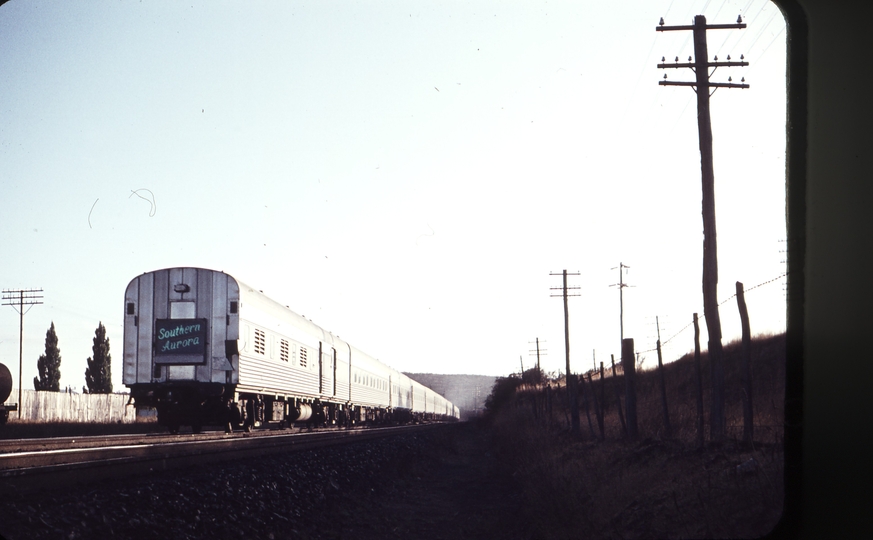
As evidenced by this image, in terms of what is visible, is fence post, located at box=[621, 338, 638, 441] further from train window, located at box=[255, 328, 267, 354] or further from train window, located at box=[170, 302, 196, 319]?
train window, located at box=[170, 302, 196, 319]

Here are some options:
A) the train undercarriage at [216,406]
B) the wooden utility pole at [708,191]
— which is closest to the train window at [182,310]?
the train undercarriage at [216,406]

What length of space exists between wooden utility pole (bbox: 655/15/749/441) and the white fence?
2710 cm

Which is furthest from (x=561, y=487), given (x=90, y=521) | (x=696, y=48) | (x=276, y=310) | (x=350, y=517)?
(x=276, y=310)

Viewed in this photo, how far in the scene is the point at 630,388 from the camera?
44.8 feet

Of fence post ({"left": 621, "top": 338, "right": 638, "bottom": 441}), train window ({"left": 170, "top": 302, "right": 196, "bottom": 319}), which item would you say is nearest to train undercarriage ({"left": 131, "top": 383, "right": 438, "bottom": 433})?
train window ({"left": 170, "top": 302, "right": 196, "bottom": 319})

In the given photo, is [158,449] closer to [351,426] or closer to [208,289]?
[208,289]

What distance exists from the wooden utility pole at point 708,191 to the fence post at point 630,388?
179 centimetres

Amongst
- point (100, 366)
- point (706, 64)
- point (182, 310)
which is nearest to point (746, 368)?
point (706, 64)

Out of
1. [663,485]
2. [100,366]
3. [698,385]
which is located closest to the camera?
[663,485]

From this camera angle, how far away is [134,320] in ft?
56.6

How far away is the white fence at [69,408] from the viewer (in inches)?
1394

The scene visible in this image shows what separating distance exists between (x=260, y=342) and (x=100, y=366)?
58.7 m

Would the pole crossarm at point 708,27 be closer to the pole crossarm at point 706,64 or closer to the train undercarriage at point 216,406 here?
the pole crossarm at point 706,64

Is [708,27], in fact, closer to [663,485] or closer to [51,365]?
[663,485]
